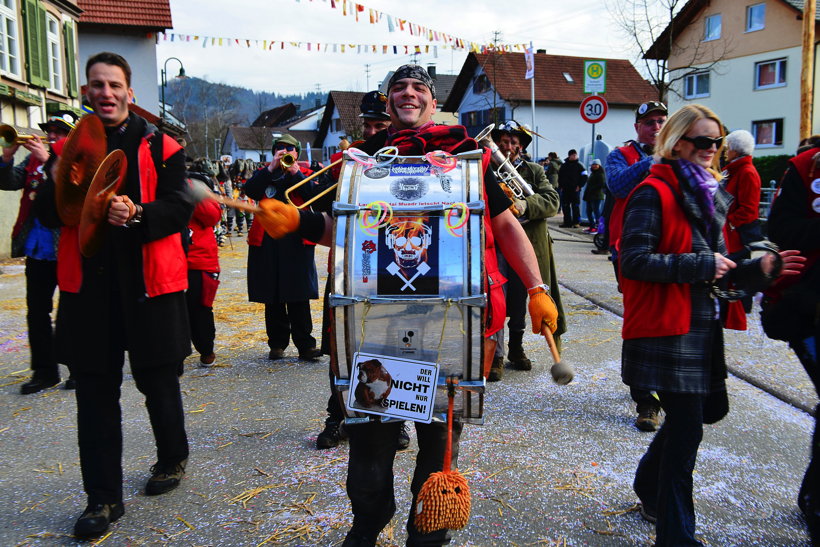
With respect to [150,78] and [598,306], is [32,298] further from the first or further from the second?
[150,78]

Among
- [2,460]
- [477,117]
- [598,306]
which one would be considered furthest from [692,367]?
[477,117]

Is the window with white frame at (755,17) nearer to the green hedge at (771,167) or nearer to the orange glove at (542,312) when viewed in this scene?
the green hedge at (771,167)

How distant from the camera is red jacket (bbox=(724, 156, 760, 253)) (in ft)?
18.3

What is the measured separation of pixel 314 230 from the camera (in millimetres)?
2660

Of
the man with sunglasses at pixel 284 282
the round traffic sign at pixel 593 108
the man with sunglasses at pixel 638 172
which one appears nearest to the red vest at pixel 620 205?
the man with sunglasses at pixel 638 172

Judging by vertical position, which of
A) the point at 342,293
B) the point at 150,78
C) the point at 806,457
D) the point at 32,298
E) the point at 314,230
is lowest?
the point at 806,457

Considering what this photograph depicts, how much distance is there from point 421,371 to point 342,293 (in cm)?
39

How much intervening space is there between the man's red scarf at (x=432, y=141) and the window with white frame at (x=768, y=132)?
34783 mm

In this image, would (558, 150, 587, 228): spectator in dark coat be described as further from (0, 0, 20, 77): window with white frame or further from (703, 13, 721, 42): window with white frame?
(703, 13, 721, 42): window with white frame

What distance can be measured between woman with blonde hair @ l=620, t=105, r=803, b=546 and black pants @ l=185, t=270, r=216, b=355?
157 inches

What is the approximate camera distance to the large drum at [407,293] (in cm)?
235

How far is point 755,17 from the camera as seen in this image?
112 feet

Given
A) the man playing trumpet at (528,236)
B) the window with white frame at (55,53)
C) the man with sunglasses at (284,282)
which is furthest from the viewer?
the window with white frame at (55,53)

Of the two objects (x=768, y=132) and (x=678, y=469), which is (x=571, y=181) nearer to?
(x=678, y=469)
